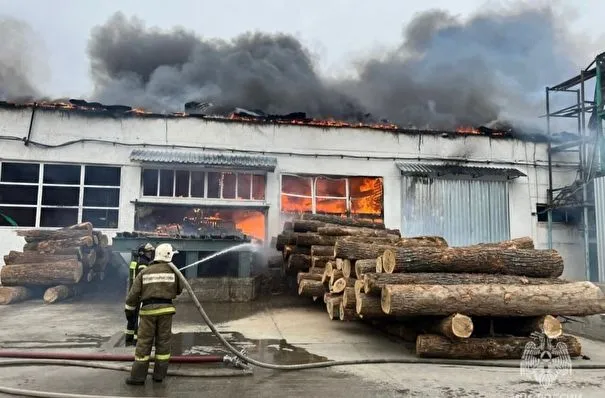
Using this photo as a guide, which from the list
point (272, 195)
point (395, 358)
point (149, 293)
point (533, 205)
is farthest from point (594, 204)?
point (149, 293)

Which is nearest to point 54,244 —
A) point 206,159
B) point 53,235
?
point 53,235

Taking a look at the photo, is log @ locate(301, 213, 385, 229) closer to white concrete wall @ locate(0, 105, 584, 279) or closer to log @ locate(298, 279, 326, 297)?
white concrete wall @ locate(0, 105, 584, 279)

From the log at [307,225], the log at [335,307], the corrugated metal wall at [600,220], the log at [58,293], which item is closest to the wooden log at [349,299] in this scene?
the log at [335,307]

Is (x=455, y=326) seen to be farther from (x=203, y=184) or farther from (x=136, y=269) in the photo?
(x=203, y=184)

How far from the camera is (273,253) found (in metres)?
14.0

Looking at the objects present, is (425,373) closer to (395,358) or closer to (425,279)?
(395,358)

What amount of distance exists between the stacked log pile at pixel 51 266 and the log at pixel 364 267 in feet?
24.3

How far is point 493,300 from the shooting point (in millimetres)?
6199

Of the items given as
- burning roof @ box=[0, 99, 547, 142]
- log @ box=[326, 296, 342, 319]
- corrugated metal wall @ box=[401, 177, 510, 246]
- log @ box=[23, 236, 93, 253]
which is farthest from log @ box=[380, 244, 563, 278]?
burning roof @ box=[0, 99, 547, 142]

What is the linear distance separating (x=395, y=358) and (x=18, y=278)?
9.31m

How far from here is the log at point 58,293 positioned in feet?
35.3

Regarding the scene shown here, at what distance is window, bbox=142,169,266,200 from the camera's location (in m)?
14.0

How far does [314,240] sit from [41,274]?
6588 millimetres

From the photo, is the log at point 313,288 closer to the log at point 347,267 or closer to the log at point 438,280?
the log at point 347,267
